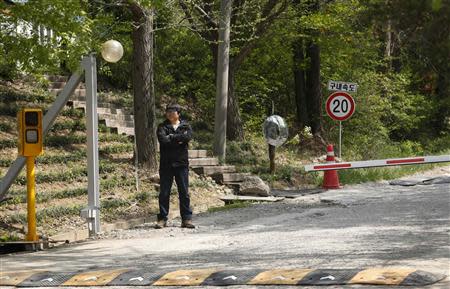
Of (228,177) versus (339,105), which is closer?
(228,177)

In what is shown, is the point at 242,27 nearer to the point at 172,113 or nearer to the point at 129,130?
the point at 129,130

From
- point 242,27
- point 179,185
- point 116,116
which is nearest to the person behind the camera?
point 179,185

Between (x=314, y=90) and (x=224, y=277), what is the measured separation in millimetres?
21259

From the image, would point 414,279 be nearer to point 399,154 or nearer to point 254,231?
point 254,231

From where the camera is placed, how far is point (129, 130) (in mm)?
22000

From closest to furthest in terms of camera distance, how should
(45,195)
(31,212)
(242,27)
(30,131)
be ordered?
1. (31,212)
2. (30,131)
3. (45,195)
4. (242,27)

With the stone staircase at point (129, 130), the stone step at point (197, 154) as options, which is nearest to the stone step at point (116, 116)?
the stone staircase at point (129, 130)

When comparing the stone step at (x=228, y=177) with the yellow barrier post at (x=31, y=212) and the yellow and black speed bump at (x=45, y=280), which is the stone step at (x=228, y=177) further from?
the yellow and black speed bump at (x=45, y=280)

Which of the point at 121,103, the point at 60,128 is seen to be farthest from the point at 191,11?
the point at 60,128

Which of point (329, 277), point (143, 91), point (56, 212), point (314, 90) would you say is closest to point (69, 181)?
point (56, 212)

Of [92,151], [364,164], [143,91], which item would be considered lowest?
[364,164]

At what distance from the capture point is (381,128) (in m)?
30.4

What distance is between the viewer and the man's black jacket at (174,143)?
1338cm

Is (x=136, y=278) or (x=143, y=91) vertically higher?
(x=143, y=91)
